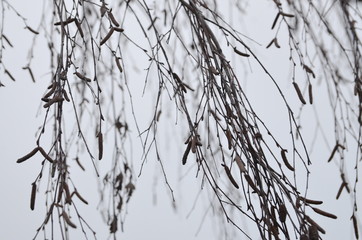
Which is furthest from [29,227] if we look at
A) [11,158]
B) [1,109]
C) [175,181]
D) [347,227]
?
[347,227]

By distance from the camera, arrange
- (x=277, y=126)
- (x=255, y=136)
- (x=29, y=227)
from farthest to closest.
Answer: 1. (x=277, y=126)
2. (x=29, y=227)
3. (x=255, y=136)

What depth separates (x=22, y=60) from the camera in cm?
191

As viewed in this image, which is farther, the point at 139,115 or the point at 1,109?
the point at 139,115

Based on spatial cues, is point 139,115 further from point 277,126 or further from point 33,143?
point 277,126

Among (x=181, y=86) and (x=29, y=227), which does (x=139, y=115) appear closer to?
(x=29, y=227)

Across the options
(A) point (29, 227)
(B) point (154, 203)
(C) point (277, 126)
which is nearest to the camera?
(A) point (29, 227)

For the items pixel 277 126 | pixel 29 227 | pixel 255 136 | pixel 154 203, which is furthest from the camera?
pixel 277 126

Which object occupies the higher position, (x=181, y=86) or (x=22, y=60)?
(x=22, y=60)

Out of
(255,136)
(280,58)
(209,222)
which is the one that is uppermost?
(280,58)

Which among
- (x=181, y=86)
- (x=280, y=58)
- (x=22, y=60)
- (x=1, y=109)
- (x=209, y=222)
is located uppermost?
(x=280, y=58)

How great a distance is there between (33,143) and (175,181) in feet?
1.94

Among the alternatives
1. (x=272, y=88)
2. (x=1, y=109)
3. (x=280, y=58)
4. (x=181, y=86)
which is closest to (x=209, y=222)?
(x=272, y=88)

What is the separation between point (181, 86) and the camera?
82cm

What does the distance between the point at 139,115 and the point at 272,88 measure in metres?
0.61
